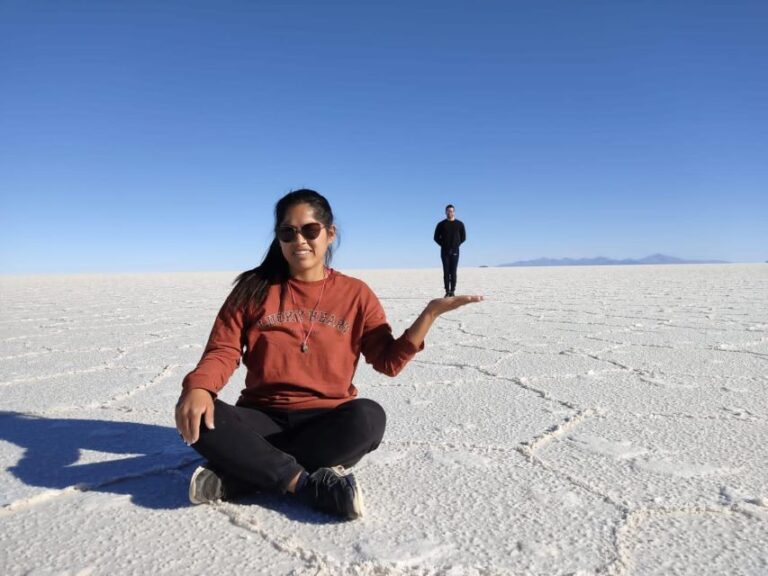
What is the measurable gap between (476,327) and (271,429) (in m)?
3.05

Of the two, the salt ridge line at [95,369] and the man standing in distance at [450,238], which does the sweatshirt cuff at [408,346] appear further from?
the man standing in distance at [450,238]

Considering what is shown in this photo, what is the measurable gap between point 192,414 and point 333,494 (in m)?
0.34

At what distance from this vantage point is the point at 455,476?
4.52ft

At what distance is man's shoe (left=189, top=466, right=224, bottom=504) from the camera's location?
3.90 feet

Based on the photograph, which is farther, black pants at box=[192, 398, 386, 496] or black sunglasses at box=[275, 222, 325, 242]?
black sunglasses at box=[275, 222, 325, 242]

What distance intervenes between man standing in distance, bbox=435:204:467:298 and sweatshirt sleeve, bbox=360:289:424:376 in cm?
556

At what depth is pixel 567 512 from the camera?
116 cm

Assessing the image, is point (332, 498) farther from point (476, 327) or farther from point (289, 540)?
point (476, 327)

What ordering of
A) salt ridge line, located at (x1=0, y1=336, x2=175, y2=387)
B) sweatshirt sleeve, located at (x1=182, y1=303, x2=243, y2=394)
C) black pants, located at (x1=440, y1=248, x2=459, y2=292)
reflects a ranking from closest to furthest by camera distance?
sweatshirt sleeve, located at (x1=182, y1=303, x2=243, y2=394) → salt ridge line, located at (x1=0, y1=336, x2=175, y2=387) → black pants, located at (x1=440, y1=248, x2=459, y2=292)

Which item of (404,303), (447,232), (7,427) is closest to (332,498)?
(7,427)

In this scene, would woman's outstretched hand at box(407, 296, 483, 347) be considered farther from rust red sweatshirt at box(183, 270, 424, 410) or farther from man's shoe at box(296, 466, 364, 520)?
man's shoe at box(296, 466, 364, 520)

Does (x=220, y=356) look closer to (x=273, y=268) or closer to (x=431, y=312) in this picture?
(x=273, y=268)

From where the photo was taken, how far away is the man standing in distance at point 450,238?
7027mm

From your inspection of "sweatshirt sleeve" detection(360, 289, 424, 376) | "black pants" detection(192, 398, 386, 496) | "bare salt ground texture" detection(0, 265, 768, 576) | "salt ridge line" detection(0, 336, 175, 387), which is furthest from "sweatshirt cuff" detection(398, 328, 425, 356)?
"salt ridge line" detection(0, 336, 175, 387)
